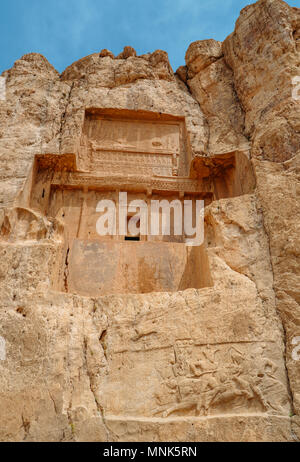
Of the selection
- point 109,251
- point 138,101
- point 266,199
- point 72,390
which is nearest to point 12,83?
point 138,101

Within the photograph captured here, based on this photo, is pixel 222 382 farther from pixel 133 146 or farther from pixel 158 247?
pixel 133 146

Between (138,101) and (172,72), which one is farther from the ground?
(172,72)

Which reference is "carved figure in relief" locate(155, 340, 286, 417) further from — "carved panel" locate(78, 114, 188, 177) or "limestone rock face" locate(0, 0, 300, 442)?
"carved panel" locate(78, 114, 188, 177)

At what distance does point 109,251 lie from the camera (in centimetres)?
788

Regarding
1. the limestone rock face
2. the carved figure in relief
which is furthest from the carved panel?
the carved figure in relief

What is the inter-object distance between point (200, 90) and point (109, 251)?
6.44 meters

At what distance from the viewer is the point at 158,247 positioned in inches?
319

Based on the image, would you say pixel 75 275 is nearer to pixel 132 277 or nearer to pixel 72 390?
pixel 132 277

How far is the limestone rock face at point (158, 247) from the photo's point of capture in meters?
5.29

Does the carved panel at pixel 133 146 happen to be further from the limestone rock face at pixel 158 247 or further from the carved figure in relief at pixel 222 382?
the carved figure in relief at pixel 222 382

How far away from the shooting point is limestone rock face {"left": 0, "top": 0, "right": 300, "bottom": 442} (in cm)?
529

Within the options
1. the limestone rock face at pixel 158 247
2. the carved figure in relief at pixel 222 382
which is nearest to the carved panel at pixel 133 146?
the limestone rock face at pixel 158 247

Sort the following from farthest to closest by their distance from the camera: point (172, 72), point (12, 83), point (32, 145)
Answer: point (172, 72)
point (12, 83)
point (32, 145)

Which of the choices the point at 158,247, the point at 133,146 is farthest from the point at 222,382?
the point at 133,146
